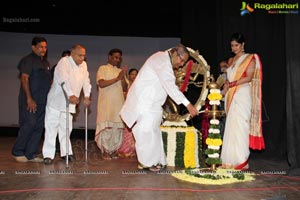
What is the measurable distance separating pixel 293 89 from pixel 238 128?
0.81m

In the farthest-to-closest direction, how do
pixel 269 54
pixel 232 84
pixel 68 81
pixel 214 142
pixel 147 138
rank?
pixel 269 54 < pixel 68 81 < pixel 232 84 < pixel 147 138 < pixel 214 142

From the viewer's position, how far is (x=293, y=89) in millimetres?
4473

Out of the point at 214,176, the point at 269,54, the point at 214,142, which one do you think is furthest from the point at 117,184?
the point at 269,54

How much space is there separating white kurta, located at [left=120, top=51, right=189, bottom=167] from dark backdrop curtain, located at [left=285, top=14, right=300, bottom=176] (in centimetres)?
140

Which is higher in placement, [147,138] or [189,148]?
[147,138]

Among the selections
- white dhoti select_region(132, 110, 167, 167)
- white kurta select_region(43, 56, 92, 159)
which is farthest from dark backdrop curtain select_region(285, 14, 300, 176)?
white kurta select_region(43, 56, 92, 159)

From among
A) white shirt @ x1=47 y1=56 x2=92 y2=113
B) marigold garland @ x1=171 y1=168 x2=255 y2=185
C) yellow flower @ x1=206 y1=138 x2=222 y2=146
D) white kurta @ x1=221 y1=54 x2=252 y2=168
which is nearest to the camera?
marigold garland @ x1=171 y1=168 x2=255 y2=185

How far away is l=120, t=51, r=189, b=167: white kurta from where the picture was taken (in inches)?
182

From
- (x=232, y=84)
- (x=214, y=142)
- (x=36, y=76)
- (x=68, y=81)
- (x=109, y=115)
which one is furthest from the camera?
(x=109, y=115)

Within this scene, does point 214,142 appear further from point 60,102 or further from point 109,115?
point 60,102

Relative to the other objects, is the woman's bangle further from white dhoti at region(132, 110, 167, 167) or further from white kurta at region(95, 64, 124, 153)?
white kurta at region(95, 64, 124, 153)

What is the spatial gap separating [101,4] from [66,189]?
5.25 meters

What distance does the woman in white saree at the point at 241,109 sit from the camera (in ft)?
15.7

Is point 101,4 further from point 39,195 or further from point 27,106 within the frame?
point 39,195
